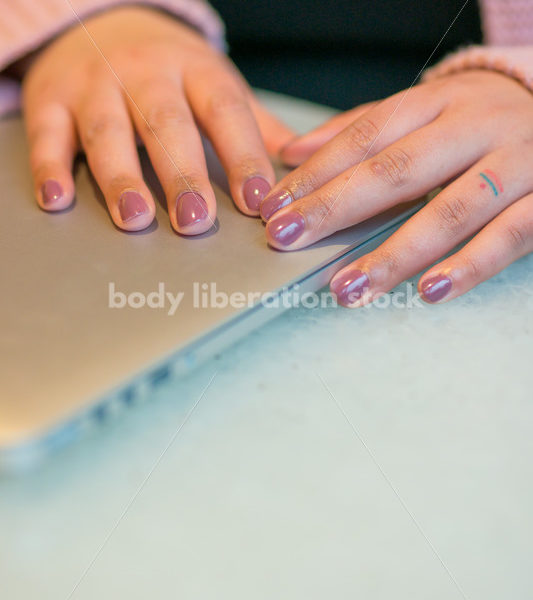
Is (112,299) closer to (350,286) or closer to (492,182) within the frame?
(350,286)

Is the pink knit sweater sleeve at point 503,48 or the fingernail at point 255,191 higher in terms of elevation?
the pink knit sweater sleeve at point 503,48

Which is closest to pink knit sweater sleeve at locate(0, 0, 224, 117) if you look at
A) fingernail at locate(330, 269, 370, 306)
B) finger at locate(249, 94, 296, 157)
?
finger at locate(249, 94, 296, 157)

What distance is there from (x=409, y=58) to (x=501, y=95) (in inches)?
14.2

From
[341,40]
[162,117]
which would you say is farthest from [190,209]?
[341,40]

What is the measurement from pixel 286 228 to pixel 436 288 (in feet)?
0.42

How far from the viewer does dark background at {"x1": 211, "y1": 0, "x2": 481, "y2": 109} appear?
2.62 feet

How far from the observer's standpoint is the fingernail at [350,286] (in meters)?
0.40

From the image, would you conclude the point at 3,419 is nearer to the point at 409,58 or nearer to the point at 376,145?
the point at 376,145

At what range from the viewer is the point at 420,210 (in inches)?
18.3

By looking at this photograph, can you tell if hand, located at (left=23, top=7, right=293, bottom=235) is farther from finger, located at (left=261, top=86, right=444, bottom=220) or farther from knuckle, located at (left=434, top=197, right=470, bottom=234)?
knuckle, located at (left=434, top=197, right=470, bottom=234)

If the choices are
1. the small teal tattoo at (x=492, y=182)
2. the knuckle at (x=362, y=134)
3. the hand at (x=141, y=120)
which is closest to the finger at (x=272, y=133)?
the hand at (x=141, y=120)

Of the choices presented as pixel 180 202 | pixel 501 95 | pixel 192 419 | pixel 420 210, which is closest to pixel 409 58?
pixel 501 95

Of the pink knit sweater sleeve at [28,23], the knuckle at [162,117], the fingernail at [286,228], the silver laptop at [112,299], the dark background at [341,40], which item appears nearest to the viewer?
the silver laptop at [112,299]

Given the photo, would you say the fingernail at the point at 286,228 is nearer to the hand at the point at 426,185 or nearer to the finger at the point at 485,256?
the hand at the point at 426,185
